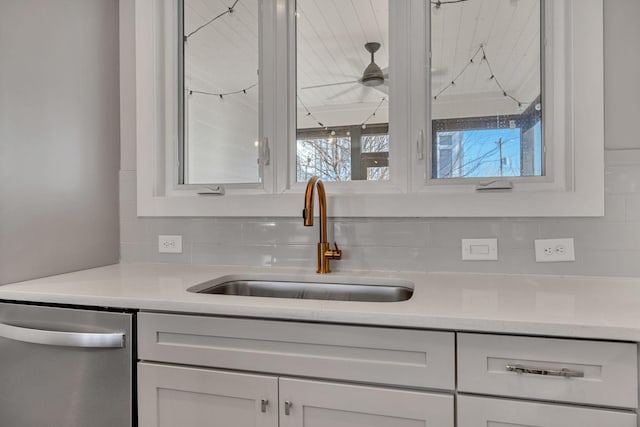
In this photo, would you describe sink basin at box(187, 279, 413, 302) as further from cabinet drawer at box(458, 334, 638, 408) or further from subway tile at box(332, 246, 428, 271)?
cabinet drawer at box(458, 334, 638, 408)

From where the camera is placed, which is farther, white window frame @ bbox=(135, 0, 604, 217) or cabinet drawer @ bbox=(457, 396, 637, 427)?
white window frame @ bbox=(135, 0, 604, 217)

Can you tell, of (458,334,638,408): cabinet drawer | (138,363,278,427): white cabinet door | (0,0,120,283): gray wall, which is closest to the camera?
(458,334,638,408): cabinet drawer

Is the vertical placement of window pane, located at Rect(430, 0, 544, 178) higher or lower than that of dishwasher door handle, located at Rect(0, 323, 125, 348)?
higher

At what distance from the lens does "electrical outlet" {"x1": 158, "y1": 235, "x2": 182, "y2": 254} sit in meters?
1.85

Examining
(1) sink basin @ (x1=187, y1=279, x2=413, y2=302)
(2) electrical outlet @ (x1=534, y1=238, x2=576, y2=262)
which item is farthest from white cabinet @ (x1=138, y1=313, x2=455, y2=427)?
(2) electrical outlet @ (x1=534, y1=238, x2=576, y2=262)

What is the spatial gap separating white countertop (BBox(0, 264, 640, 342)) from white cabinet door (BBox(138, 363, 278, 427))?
19cm

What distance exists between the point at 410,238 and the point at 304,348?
2.43 feet

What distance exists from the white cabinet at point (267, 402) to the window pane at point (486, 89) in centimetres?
96

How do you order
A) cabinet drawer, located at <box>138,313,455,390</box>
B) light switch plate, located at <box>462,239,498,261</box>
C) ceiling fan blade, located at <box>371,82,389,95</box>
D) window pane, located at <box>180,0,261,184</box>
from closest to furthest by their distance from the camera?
cabinet drawer, located at <box>138,313,455,390</box> < light switch plate, located at <box>462,239,498,261</box> < ceiling fan blade, located at <box>371,82,389,95</box> < window pane, located at <box>180,0,261,184</box>

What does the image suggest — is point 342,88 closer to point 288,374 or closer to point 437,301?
point 437,301

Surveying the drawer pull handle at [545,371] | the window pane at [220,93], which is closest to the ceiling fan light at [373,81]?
the window pane at [220,93]

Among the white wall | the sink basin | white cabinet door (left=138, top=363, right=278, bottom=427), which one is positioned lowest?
white cabinet door (left=138, top=363, right=278, bottom=427)

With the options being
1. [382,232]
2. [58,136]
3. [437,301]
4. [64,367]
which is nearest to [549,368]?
[437,301]

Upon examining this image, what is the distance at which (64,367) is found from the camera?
124cm
